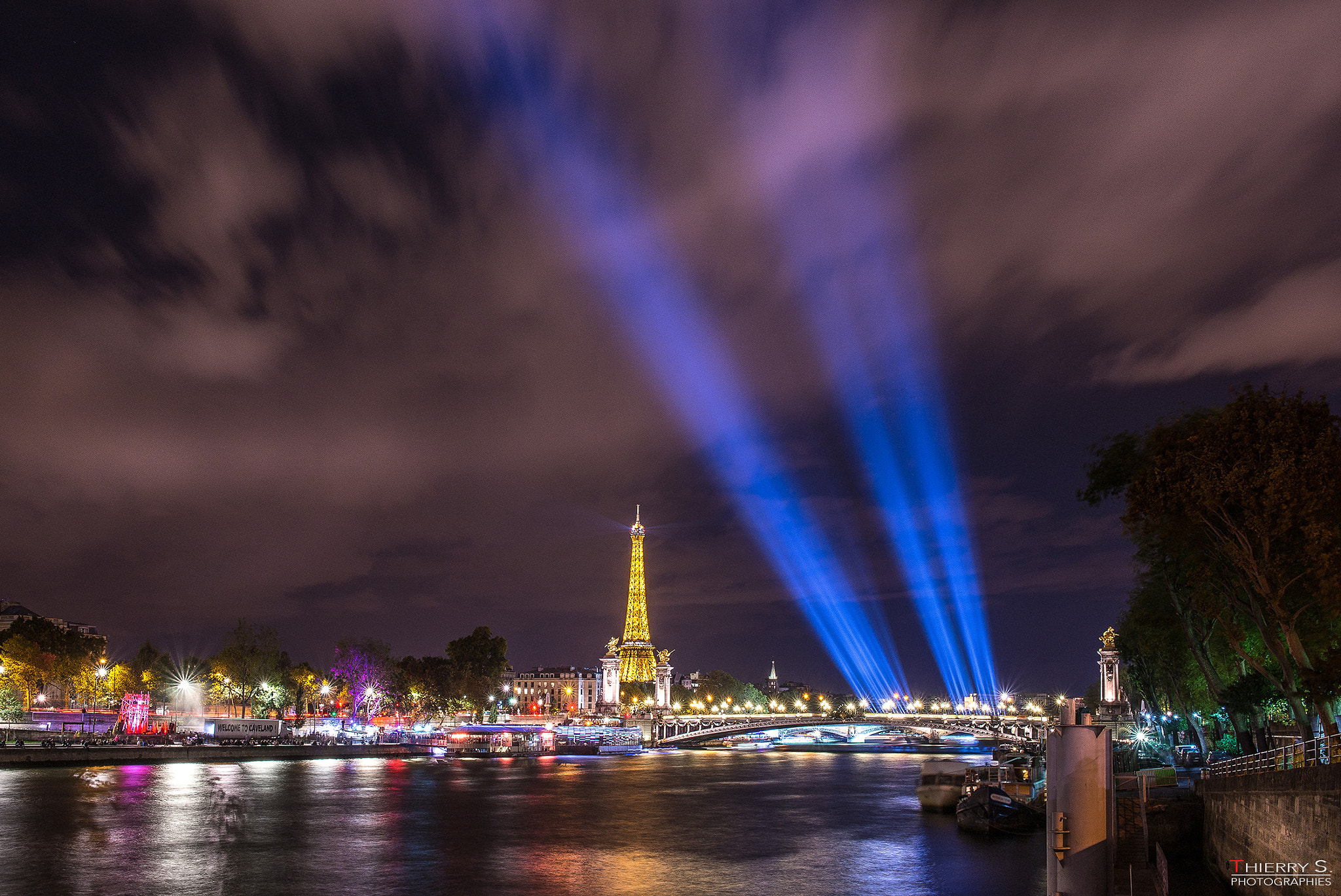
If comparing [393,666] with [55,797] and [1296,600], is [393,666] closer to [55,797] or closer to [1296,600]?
[55,797]

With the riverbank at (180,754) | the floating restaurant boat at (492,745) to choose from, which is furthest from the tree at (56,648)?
the floating restaurant boat at (492,745)

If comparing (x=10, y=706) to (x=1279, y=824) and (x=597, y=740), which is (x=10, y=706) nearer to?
(x=597, y=740)

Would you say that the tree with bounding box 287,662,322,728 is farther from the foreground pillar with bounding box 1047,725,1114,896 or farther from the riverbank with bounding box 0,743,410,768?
the foreground pillar with bounding box 1047,725,1114,896

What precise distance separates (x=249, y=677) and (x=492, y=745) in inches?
967

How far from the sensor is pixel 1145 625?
42.7 meters

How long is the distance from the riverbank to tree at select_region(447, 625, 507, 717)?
80.0ft

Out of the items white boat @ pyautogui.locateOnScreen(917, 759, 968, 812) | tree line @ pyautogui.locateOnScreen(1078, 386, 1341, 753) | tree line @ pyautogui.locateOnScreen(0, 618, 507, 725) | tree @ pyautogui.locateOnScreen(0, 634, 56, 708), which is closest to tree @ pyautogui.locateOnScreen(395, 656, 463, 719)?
tree line @ pyautogui.locateOnScreen(0, 618, 507, 725)

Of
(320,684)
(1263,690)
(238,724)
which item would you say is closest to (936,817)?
(1263,690)

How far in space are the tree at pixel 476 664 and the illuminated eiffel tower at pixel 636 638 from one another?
49.3 meters

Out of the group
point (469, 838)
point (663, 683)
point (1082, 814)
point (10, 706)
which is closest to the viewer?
point (1082, 814)

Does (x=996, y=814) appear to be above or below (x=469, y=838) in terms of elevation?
above

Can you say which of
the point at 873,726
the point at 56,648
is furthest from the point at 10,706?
the point at 873,726

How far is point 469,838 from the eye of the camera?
4122cm

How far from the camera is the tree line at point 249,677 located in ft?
319
